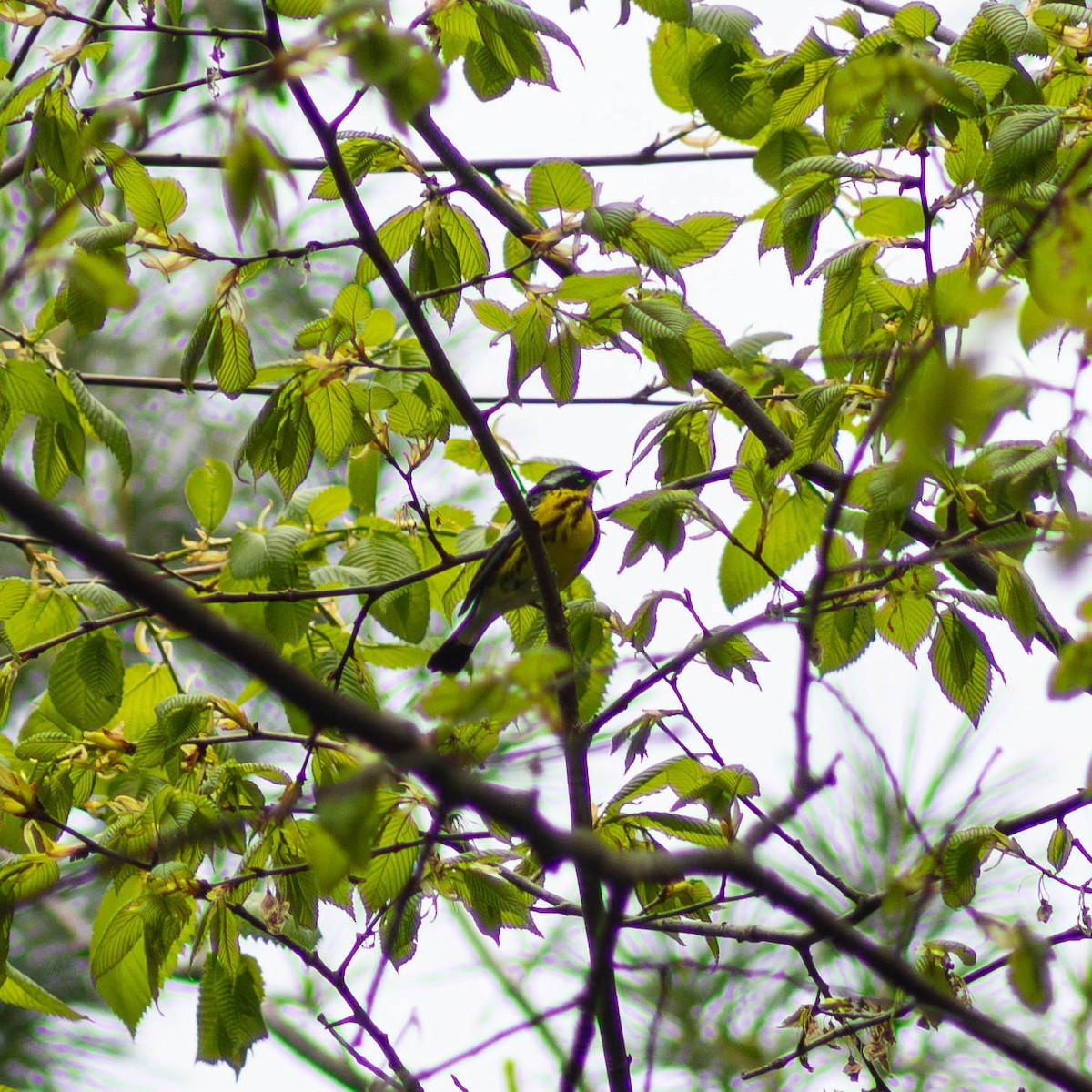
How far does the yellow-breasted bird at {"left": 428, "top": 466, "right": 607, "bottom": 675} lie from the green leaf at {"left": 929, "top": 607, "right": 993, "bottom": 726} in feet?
5.01

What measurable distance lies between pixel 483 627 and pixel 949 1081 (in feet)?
8.21

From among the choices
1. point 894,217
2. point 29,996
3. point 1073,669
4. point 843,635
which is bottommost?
point 29,996

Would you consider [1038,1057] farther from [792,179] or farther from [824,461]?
[824,461]

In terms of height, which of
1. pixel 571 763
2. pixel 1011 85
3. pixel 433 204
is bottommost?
pixel 571 763

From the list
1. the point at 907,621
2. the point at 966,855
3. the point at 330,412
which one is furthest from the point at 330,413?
the point at 966,855

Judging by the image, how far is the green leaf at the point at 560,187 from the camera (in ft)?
7.16

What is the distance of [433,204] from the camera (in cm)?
245

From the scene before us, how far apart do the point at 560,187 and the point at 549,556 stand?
2.03m

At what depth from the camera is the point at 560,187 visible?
2215 millimetres

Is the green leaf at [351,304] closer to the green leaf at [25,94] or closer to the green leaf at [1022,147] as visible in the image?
the green leaf at [25,94]

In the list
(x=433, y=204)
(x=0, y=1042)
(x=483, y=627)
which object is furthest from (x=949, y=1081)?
A: (x=0, y=1042)

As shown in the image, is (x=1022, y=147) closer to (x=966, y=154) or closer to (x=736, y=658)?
(x=966, y=154)

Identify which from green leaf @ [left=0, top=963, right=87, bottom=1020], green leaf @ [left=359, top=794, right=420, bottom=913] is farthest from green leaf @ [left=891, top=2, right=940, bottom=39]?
green leaf @ [left=0, top=963, right=87, bottom=1020]

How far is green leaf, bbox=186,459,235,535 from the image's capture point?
9.00 feet
